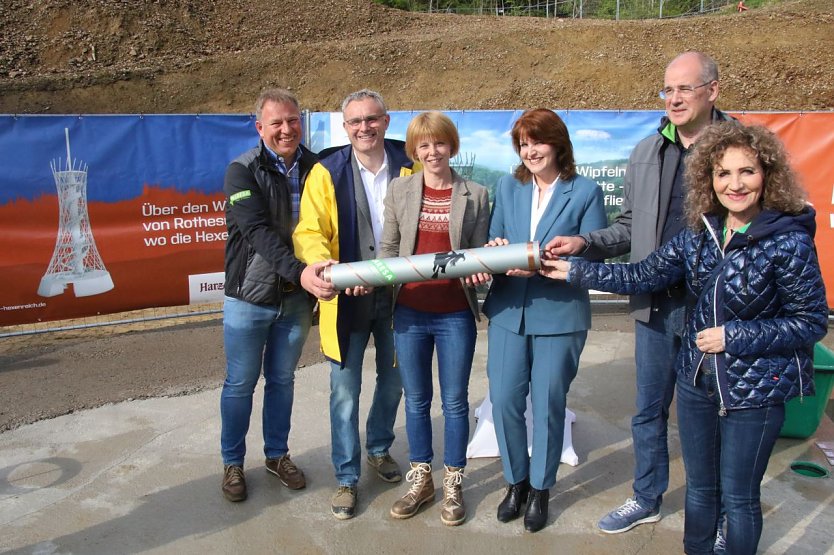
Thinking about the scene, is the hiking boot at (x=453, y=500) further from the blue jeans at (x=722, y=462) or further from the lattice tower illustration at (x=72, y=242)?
the lattice tower illustration at (x=72, y=242)

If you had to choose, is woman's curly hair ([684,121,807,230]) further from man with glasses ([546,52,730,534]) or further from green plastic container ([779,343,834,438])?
green plastic container ([779,343,834,438])

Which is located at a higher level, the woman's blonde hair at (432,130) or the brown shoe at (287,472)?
the woman's blonde hair at (432,130)

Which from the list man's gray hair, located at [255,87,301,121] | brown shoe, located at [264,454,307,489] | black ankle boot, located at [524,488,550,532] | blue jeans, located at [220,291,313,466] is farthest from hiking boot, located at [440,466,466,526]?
man's gray hair, located at [255,87,301,121]

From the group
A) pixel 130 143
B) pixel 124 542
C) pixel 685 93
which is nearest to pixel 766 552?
pixel 685 93

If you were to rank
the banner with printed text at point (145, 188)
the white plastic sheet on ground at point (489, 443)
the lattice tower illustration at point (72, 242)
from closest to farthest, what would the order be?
the white plastic sheet on ground at point (489, 443), the banner with printed text at point (145, 188), the lattice tower illustration at point (72, 242)

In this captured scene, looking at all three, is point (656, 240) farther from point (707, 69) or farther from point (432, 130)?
point (432, 130)

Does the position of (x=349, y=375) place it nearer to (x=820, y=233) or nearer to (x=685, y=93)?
(x=685, y=93)

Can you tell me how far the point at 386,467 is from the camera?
150 inches

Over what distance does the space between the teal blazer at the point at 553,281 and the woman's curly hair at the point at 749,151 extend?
551 mm

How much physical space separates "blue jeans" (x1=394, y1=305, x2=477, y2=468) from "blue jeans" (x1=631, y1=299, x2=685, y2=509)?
33.2 inches

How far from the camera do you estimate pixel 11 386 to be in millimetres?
5207

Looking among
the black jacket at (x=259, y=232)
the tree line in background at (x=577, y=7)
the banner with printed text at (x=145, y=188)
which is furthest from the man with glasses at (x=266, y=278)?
the tree line in background at (x=577, y=7)

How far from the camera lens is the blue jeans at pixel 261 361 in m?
3.46

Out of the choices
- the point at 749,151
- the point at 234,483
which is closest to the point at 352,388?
the point at 234,483
